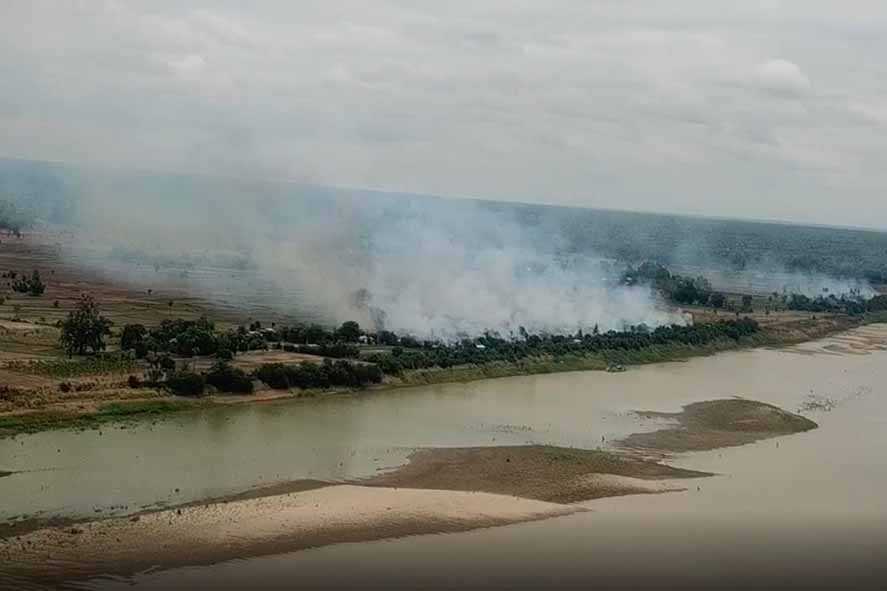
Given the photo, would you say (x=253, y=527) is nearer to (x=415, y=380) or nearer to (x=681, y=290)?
(x=415, y=380)

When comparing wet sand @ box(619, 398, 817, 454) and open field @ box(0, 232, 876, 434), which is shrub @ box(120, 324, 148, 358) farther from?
wet sand @ box(619, 398, 817, 454)

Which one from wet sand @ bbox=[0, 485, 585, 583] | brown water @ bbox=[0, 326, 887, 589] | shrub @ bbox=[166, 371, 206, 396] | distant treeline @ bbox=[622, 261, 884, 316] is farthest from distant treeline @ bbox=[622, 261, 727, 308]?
wet sand @ bbox=[0, 485, 585, 583]

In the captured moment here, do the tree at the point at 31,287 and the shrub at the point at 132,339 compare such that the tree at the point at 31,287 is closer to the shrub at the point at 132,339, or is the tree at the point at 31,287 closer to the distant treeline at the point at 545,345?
the shrub at the point at 132,339

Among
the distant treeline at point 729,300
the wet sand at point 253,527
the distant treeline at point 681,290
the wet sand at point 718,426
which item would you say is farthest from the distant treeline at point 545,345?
the wet sand at point 253,527

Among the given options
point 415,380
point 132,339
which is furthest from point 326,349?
point 132,339

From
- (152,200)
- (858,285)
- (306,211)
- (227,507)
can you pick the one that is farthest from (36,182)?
(227,507)
